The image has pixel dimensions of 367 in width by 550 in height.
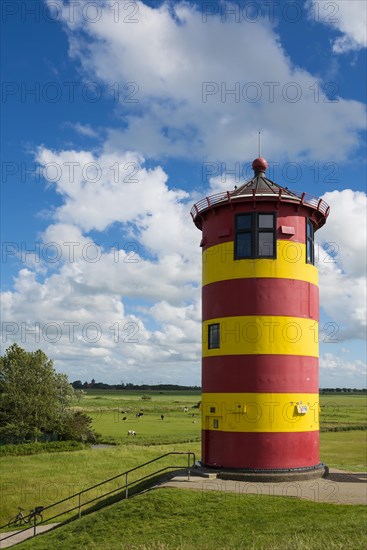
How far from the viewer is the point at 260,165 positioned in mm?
24531

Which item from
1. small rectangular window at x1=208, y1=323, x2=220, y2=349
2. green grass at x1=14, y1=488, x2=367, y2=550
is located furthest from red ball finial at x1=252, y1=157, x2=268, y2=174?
green grass at x1=14, y1=488, x2=367, y2=550

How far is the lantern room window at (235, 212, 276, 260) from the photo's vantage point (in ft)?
71.0

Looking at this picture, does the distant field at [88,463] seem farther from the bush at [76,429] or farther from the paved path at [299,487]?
the paved path at [299,487]

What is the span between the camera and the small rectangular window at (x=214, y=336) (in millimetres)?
21906

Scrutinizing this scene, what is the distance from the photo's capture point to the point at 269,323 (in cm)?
2105

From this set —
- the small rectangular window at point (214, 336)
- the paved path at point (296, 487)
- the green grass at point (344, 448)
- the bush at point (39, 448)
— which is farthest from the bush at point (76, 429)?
the small rectangular window at point (214, 336)

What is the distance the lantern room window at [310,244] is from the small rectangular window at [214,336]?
4.79 m

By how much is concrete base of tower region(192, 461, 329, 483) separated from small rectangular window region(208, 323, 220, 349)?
4.83 metres

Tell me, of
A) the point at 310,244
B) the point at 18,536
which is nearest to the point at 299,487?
the point at 310,244

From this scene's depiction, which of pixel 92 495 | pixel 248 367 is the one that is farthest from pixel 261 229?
pixel 92 495

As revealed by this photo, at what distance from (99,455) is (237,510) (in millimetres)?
28097

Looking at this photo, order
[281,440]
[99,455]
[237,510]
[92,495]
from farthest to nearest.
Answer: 1. [99,455]
2. [92,495]
3. [281,440]
4. [237,510]

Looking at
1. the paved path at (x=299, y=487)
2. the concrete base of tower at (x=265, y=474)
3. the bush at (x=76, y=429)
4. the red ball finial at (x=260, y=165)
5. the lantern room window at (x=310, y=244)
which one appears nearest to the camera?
the paved path at (x=299, y=487)

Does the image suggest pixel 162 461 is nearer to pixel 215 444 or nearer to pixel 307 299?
pixel 215 444
